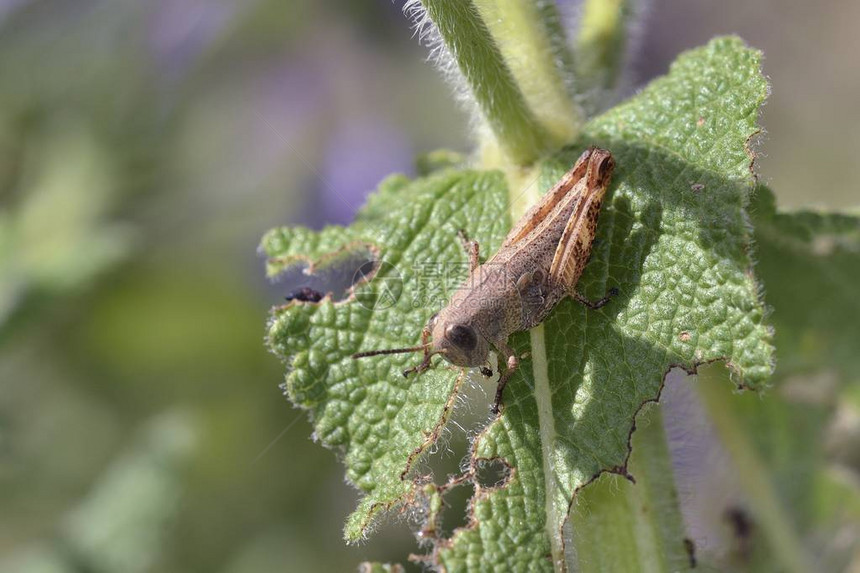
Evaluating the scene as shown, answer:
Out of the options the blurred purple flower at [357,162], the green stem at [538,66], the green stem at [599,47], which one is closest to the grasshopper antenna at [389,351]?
the green stem at [538,66]

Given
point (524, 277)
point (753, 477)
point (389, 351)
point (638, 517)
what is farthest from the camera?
point (753, 477)

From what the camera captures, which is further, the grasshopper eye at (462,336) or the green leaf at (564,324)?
the grasshopper eye at (462,336)

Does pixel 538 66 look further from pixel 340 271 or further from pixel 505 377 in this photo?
pixel 505 377

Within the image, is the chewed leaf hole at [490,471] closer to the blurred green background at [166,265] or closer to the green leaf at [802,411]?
the green leaf at [802,411]

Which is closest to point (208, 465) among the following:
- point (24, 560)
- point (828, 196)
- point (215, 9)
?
point (24, 560)

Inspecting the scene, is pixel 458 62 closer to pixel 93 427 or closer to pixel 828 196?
pixel 93 427

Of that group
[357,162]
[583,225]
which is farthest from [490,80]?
[357,162]
